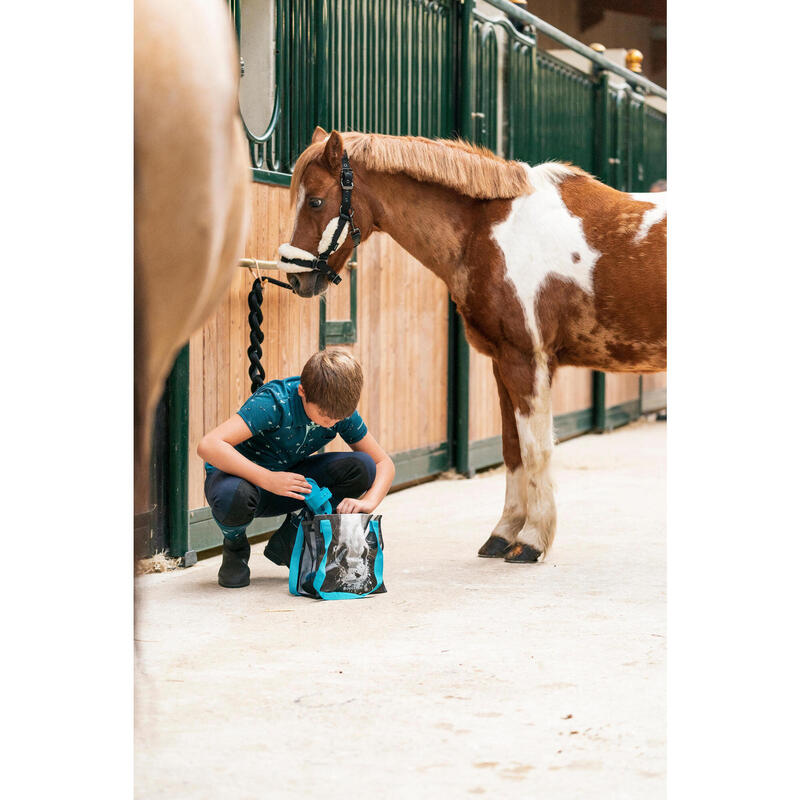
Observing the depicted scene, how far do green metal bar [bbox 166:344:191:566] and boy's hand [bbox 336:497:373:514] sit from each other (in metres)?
0.58

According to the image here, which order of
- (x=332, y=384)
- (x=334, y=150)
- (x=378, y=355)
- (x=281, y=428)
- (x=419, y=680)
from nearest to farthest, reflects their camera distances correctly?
(x=419, y=680) < (x=332, y=384) < (x=281, y=428) < (x=334, y=150) < (x=378, y=355)

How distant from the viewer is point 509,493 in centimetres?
348

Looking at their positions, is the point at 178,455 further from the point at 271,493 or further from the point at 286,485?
the point at 286,485

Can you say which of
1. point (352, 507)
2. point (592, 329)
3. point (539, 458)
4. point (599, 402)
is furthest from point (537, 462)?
point (599, 402)

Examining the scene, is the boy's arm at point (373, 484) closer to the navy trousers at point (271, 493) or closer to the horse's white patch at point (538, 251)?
the navy trousers at point (271, 493)

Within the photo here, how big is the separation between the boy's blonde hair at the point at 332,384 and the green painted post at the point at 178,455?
1.66 ft

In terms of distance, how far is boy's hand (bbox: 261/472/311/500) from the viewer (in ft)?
9.26

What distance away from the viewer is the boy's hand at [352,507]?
9.35ft

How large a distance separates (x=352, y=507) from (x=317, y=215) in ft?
2.92

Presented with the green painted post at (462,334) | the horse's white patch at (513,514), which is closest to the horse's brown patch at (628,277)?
the horse's white patch at (513,514)
